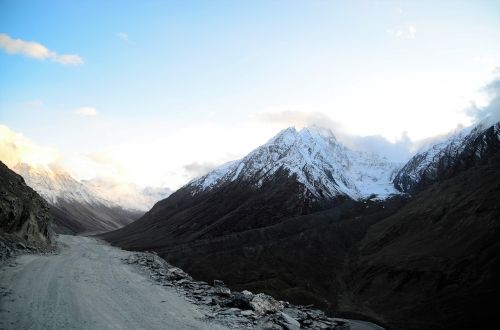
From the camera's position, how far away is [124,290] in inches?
1182

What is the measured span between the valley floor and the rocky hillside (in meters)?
15.5

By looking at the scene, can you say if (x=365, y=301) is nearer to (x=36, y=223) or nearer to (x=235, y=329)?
(x=36, y=223)

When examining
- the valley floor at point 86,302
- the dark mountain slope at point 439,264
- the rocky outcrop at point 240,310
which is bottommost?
the valley floor at point 86,302

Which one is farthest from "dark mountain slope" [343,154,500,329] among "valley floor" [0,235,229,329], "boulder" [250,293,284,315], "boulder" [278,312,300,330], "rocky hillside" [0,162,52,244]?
"rocky hillside" [0,162,52,244]

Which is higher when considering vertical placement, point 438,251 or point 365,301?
point 438,251

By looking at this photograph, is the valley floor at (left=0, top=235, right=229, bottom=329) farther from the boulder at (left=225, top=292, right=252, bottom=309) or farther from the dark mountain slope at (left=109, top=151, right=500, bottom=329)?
the dark mountain slope at (left=109, top=151, right=500, bottom=329)

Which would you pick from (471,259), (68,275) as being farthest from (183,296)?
(471,259)

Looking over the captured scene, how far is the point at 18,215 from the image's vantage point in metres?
52.7

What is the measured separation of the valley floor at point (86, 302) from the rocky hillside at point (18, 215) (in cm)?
1549

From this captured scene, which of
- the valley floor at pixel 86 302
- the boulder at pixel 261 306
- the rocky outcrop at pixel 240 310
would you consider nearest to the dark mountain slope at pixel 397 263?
the rocky outcrop at pixel 240 310

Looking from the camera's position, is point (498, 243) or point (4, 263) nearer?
point (4, 263)

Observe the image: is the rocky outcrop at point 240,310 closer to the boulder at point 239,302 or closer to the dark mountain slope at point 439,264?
the boulder at point 239,302

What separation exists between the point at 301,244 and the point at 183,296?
147 meters

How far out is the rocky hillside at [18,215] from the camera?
4869 cm
